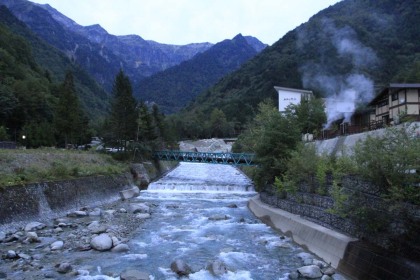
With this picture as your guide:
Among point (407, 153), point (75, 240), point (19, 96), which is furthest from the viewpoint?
point (19, 96)

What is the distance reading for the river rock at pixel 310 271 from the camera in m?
11.5

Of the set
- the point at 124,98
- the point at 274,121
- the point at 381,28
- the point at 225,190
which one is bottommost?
the point at 225,190

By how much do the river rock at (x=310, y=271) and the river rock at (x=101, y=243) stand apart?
756 cm

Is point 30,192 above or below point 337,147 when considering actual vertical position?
below

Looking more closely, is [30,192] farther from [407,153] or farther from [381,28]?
[381,28]

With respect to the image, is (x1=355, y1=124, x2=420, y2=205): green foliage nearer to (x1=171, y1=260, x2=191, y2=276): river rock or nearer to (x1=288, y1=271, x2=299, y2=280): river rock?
(x1=288, y1=271, x2=299, y2=280): river rock

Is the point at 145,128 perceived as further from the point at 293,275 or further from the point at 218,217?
the point at 293,275

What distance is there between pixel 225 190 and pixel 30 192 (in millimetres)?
20384

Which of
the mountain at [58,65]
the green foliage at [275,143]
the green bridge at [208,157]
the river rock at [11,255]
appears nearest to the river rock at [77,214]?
the river rock at [11,255]

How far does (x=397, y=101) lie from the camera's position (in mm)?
29219

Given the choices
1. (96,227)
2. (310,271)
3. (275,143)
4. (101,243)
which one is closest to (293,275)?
(310,271)

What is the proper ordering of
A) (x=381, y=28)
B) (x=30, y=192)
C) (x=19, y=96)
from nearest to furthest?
(x=30, y=192) < (x=19, y=96) < (x=381, y=28)

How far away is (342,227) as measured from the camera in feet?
45.0

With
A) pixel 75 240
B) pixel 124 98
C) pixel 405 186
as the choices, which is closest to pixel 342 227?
pixel 405 186
